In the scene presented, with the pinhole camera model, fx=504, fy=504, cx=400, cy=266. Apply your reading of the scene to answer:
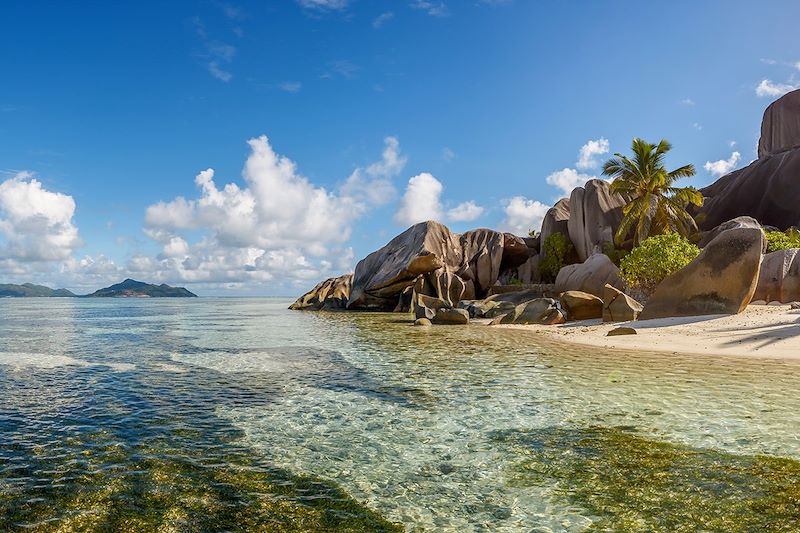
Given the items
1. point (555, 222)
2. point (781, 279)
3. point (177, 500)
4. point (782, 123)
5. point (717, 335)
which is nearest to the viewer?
point (177, 500)

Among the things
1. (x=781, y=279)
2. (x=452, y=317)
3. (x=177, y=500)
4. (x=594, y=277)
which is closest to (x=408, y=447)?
(x=177, y=500)

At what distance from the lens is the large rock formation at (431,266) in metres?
46.6

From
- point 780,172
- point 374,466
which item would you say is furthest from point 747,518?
point 780,172

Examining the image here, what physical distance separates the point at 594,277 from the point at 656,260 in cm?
841

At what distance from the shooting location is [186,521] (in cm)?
484

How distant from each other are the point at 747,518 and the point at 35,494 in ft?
23.9

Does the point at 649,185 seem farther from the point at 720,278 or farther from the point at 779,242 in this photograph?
the point at 720,278

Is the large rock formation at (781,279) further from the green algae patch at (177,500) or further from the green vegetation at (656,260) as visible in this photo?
the green algae patch at (177,500)

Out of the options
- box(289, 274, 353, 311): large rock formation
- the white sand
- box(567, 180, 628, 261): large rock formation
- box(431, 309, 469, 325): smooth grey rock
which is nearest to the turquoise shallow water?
the white sand

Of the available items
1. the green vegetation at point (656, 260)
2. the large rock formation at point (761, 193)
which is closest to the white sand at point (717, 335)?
the green vegetation at point (656, 260)

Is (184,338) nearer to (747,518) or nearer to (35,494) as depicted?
(35,494)

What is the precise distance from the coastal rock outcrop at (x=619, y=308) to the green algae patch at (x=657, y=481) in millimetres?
19046

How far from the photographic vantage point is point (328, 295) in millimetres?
60500

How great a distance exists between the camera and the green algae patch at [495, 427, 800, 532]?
15.4 feet
